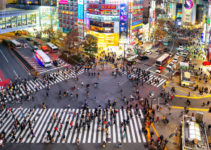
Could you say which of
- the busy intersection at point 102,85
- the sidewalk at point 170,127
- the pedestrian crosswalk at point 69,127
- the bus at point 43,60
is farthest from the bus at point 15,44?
the sidewalk at point 170,127

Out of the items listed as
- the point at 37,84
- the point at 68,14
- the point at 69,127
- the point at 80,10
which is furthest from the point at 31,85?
the point at 68,14

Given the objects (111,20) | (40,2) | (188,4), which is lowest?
(111,20)

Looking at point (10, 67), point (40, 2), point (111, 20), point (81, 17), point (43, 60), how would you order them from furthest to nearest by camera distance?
point (40, 2) < point (81, 17) < point (111, 20) < point (10, 67) < point (43, 60)

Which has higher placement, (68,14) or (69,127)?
(68,14)

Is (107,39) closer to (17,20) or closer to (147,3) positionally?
(147,3)

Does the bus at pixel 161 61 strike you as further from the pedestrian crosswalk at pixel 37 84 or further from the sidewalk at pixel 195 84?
the pedestrian crosswalk at pixel 37 84

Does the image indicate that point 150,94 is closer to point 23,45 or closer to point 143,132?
point 143,132
